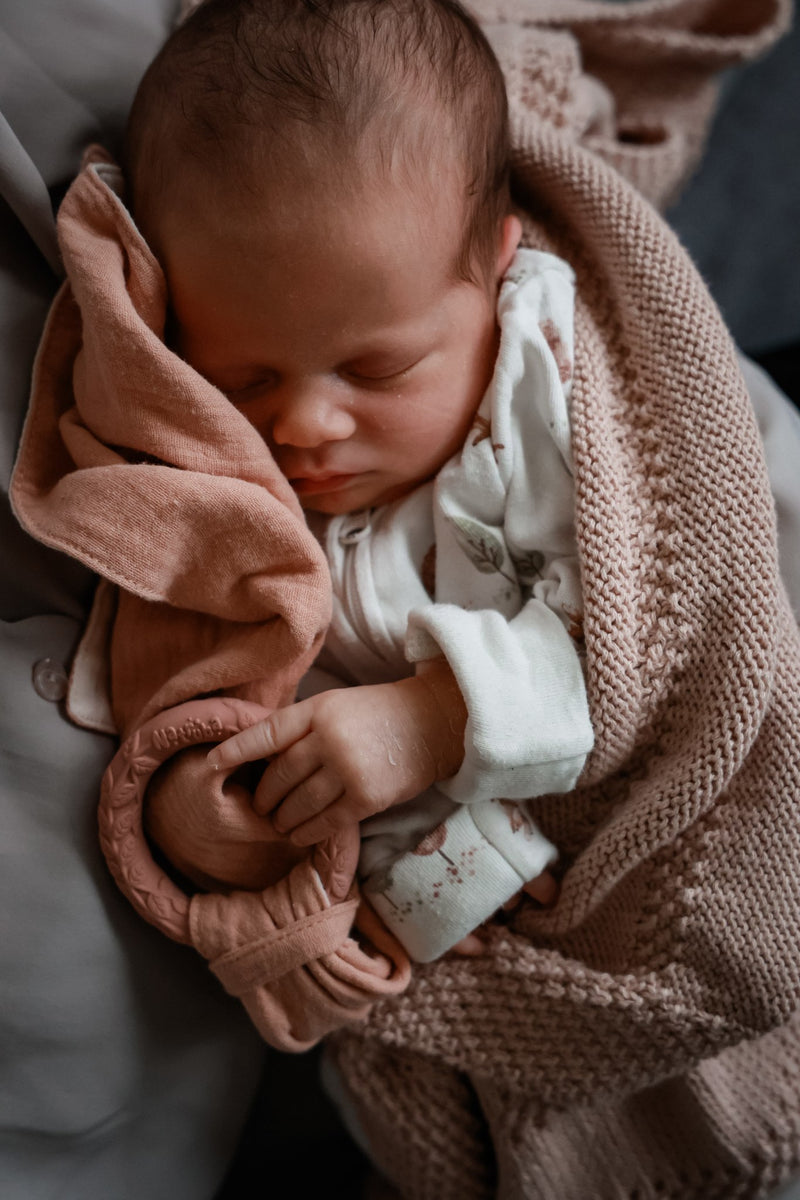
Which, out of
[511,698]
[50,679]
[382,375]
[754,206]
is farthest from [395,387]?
[754,206]

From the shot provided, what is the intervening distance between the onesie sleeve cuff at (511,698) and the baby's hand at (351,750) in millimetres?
28

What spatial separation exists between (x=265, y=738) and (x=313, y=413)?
0.27 meters

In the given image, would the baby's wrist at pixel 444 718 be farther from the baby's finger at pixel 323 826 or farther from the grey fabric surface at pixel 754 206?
the grey fabric surface at pixel 754 206

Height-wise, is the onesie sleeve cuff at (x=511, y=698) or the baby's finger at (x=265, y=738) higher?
the onesie sleeve cuff at (x=511, y=698)

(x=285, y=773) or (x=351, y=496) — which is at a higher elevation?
(x=351, y=496)

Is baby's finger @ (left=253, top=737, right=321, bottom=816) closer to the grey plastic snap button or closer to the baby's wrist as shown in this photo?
the baby's wrist

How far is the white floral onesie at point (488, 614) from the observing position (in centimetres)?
74

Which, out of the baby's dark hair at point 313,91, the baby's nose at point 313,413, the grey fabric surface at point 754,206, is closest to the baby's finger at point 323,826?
the baby's nose at point 313,413

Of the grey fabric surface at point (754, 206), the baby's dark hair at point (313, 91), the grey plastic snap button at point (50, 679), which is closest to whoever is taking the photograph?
the baby's dark hair at point (313, 91)

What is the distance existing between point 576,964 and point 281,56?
79 cm

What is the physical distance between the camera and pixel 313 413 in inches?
30.2

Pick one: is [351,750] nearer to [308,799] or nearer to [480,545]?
[308,799]

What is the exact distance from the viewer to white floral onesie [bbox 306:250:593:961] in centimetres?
74

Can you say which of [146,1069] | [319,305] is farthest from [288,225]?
[146,1069]
